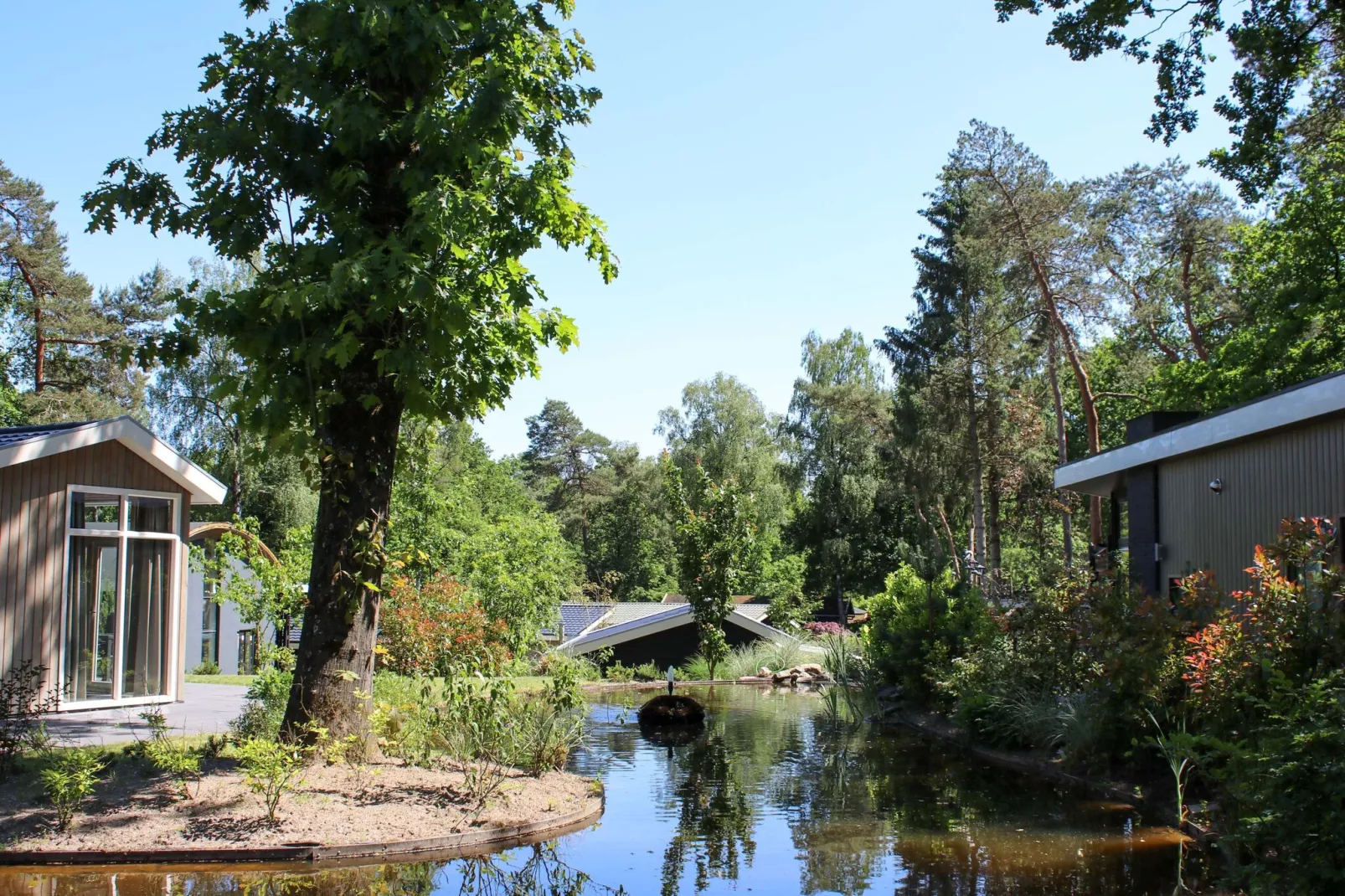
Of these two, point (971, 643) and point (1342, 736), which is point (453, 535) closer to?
point (971, 643)

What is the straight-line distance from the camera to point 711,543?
25500 millimetres

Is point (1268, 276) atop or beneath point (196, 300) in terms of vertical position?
atop

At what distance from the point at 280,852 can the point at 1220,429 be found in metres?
11.0

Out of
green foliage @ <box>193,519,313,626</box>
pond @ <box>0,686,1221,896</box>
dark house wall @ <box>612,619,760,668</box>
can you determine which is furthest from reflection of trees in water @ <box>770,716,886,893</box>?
dark house wall @ <box>612,619,760,668</box>


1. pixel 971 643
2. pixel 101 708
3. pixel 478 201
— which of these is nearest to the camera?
pixel 478 201

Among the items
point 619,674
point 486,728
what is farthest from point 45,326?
point 486,728

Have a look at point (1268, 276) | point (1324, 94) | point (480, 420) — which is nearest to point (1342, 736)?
point (480, 420)

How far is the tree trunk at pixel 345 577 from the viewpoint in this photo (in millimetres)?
9375

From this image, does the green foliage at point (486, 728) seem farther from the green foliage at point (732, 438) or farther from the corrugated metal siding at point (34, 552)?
the green foliage at point (732, 438)

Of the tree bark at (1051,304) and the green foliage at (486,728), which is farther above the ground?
the tree bark at (1051,304)

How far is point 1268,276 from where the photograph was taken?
922 inches

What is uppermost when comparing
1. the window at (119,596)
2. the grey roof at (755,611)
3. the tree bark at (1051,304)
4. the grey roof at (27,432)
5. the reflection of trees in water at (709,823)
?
the tree bark at (1051,304)

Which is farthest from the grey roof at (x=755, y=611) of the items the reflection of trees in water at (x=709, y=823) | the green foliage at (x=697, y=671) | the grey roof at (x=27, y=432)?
the grey roof at (x=27, y=432)

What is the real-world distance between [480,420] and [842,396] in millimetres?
29078
